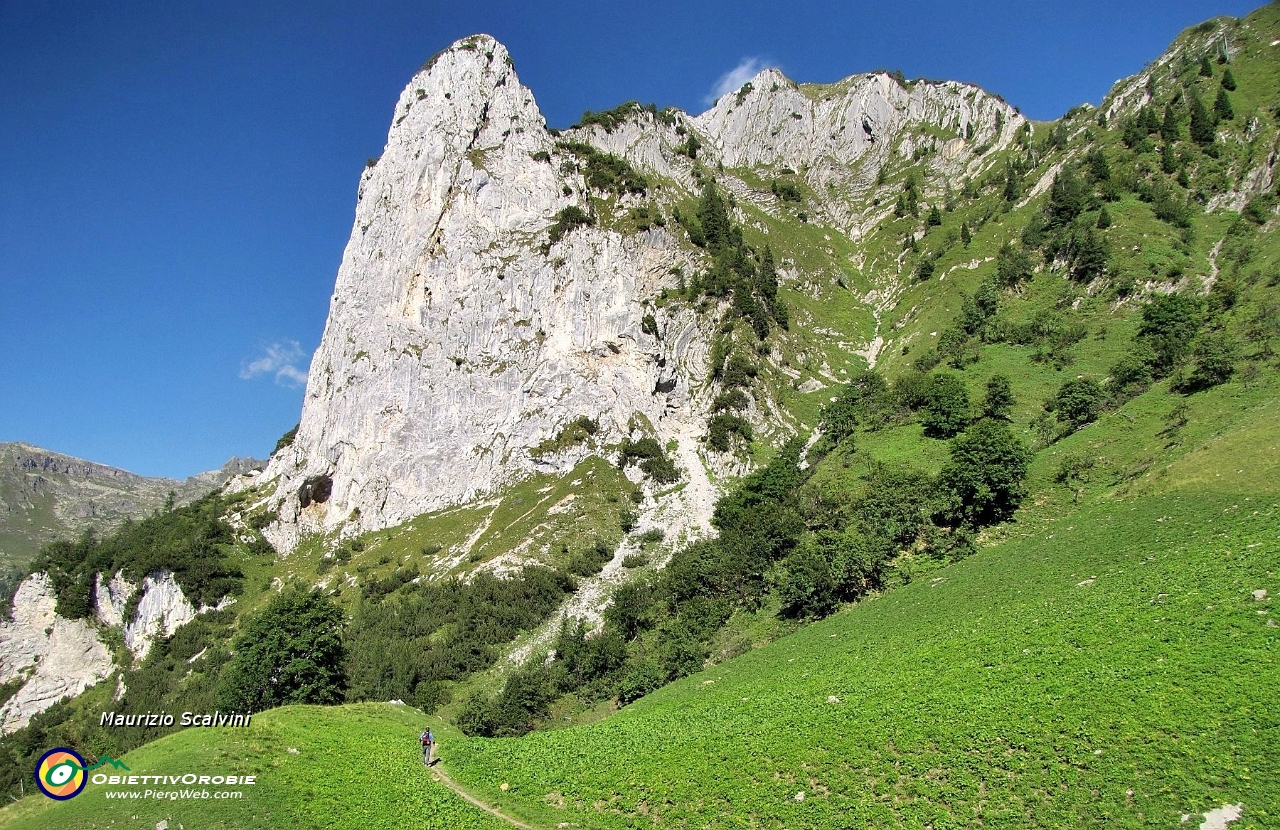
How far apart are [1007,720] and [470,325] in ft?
373

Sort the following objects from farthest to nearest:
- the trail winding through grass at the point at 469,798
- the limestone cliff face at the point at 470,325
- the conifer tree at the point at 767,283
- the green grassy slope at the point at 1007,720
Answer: the conifer tree at the point at 767,283
the limestone cliff face at the point at 470,325
the trail winding through grass at the point at 469,798
the green grassy slope at the point at 1007,720

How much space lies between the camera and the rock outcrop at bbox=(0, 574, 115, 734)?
96.3 metres

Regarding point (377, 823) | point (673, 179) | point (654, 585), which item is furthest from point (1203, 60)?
point (377, 823)

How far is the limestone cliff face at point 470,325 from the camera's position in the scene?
107 m

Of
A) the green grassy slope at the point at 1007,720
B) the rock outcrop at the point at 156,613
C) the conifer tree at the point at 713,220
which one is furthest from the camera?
the conifer tree at the point at 713,220

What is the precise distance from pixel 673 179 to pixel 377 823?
170m

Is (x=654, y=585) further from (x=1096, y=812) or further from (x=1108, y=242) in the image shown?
(x=1108, y=242)

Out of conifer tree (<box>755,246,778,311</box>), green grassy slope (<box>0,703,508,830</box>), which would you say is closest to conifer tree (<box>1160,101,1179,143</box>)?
conifer tree (<box>755,246,778,311</box>)

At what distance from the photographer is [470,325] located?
11988 centimetres

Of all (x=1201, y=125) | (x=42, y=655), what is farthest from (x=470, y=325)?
(x=1201, y=125)

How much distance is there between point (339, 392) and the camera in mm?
120438

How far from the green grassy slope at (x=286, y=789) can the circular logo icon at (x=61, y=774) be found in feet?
1.11

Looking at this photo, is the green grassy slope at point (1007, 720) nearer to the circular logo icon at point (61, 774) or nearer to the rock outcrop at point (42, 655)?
the circular logo icon at point (61, 774)

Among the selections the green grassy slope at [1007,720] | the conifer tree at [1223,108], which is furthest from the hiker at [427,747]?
the conifer tree at [1223,108]
